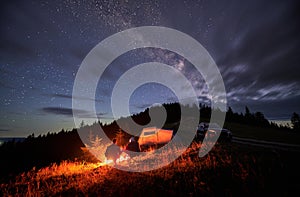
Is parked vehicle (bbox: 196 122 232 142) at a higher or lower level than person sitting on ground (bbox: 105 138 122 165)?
higher

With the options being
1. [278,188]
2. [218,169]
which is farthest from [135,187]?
[278,188]

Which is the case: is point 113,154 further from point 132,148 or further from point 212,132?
point 212,132

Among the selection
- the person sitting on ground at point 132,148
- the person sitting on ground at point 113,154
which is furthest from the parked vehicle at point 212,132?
the person sitting on ground at point 113,154

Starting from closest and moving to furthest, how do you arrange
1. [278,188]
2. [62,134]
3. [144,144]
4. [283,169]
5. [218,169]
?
[278,188], [283,169], [218,169], [144,144], [62,134]

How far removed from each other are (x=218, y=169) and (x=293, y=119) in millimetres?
104473

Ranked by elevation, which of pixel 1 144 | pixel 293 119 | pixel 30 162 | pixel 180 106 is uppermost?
pixel 180 106

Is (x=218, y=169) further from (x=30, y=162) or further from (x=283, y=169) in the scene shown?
(x=30, y=162)

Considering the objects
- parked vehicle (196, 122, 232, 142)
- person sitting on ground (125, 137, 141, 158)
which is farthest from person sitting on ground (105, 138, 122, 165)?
parked vehicle (196, 122, 232, 142)

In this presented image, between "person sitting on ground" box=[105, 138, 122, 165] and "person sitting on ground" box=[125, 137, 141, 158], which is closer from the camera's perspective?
"person sitting on ground" box=[105, 138, 122, 165]

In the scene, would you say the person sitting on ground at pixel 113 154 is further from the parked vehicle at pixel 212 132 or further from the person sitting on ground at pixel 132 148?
the parked vehicle at pixel 212 132

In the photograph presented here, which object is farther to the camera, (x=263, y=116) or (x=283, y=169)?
(x=263, y=116)

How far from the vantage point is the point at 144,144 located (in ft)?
69.9

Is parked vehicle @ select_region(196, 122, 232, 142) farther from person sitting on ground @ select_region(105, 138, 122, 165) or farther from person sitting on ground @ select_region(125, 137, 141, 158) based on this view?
person sitting on ground @ select_region(105, 138, 122, 165)

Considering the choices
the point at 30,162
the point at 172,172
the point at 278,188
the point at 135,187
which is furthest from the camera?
the point at 30,162
